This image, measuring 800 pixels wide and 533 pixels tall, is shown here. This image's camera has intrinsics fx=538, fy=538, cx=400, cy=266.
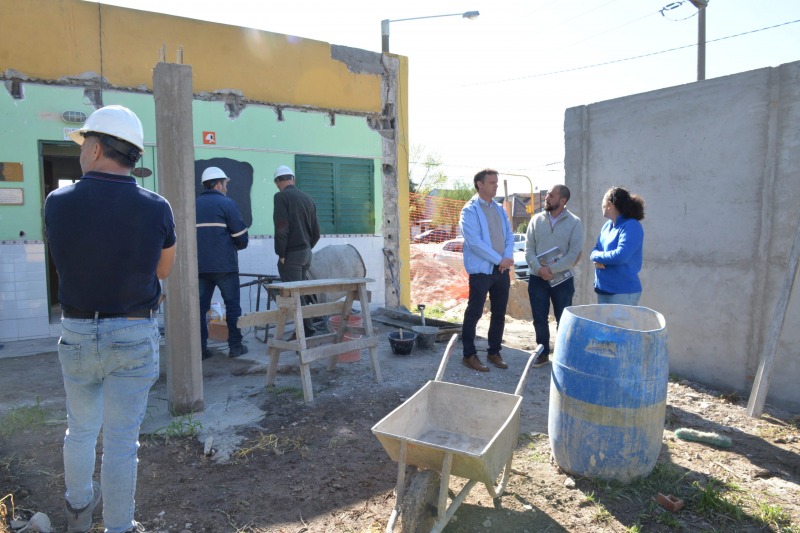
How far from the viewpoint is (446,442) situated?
3195 mm

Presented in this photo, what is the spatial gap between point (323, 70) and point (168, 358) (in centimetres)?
593

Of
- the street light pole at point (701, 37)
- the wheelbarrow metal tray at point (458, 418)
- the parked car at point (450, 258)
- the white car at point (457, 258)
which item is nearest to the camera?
the wheelbarrow metal tray at point (458, 418)

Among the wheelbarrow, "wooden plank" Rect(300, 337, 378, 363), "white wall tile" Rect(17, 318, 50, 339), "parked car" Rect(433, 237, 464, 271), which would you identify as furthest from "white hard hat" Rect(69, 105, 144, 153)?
"parked car" Rect(433, 237, 464, 271)

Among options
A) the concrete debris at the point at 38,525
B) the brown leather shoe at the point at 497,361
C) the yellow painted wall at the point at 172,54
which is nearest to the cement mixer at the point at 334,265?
the brown leather shoe at the point at 497,361

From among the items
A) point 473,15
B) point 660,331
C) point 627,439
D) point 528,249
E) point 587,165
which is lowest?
point 627,439

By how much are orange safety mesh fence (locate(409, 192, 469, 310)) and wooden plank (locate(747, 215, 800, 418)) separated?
7615 mm

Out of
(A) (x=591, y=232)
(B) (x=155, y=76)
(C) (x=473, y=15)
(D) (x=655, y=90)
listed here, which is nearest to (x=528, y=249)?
(A) (x=591, y=232)

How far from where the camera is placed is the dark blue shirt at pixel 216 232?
5824mm

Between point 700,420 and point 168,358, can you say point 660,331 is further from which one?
point 168,358

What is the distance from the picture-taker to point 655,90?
580 centimetres

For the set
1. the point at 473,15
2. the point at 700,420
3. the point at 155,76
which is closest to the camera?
the point at 155,76

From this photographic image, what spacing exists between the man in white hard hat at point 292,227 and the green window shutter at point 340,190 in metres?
2.28

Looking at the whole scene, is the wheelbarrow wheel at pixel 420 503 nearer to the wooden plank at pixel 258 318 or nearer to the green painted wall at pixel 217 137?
the wooden plank at pixel 258 318

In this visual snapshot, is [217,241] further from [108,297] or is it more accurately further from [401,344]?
[108,297]
